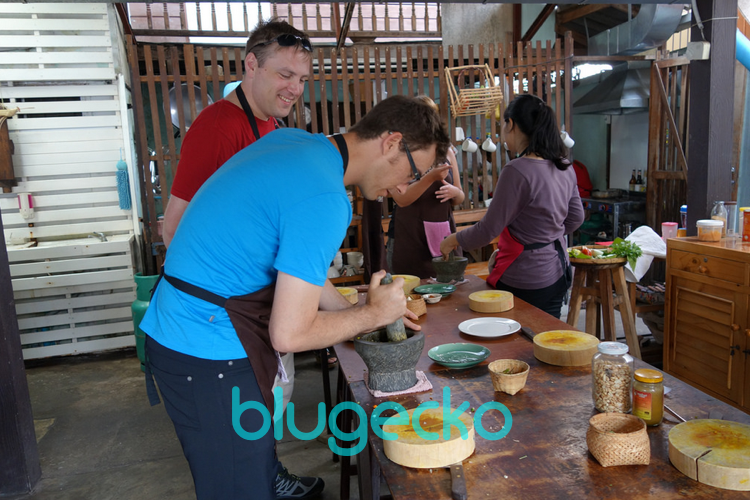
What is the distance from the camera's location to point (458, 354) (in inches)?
76.9

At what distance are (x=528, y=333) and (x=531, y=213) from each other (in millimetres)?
917

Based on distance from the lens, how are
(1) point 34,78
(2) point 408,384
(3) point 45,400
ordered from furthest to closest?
(1) point 34,78
(3) point 45,400
(2) point 408,384

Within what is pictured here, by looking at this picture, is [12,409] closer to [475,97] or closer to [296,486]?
[296,486]

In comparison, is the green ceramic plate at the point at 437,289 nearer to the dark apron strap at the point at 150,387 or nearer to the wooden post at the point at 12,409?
the dark apron strap at the point at 150,387

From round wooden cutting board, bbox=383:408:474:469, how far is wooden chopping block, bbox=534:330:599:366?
0.60m

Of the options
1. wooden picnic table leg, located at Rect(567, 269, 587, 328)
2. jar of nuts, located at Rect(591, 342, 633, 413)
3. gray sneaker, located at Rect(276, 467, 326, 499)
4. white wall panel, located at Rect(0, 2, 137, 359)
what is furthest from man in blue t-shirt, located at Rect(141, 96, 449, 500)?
white wall panel, located at Rect(0, 2, 137, 359)

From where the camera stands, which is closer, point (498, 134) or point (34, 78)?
point (34, 78)

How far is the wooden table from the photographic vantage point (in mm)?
1162

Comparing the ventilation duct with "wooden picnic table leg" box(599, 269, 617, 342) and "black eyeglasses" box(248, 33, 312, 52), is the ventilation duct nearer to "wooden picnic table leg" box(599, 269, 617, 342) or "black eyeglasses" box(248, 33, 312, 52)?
"wooden picnic table leg" box(599, 269, 617, 342)

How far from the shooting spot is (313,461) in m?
3.29

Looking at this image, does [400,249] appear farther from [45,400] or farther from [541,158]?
[45,400]

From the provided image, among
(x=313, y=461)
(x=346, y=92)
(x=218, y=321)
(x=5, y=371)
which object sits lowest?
(x=313, y=461)

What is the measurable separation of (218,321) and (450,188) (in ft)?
7.28

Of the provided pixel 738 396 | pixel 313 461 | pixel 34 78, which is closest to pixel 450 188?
pixel 313 461
